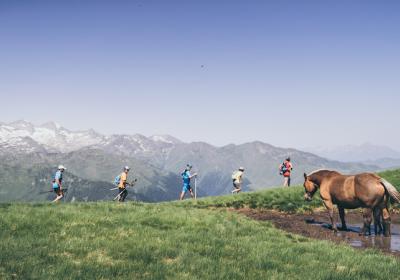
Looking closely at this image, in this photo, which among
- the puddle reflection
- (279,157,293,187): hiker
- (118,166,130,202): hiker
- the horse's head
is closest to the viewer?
the puddle reflection

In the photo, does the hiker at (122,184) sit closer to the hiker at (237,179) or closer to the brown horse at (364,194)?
the hiker at (237,179)

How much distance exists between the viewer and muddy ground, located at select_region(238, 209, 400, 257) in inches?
709

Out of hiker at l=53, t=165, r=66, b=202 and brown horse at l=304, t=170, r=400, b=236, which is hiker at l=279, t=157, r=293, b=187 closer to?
brown horse at l=304, t=170, r=400, b=236

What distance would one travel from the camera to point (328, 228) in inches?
866

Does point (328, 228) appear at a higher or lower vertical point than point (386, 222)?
lower

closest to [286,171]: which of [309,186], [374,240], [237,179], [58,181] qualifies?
[237,179]

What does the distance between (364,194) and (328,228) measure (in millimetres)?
3282

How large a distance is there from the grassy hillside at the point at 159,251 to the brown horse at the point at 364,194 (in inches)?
206

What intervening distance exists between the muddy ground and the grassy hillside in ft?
9.68

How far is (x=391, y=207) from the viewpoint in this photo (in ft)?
98.6

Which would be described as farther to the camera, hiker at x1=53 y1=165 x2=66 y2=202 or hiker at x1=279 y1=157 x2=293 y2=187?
hiker at x1=279 y1=157 x2=293 y2=187

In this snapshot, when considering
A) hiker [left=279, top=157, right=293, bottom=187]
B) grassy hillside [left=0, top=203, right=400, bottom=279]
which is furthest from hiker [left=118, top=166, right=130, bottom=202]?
hiker [left=279, top=157, right=293, bottom=187]

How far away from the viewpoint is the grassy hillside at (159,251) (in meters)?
10.8

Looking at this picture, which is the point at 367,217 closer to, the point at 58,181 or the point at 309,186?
the point at 309,186
